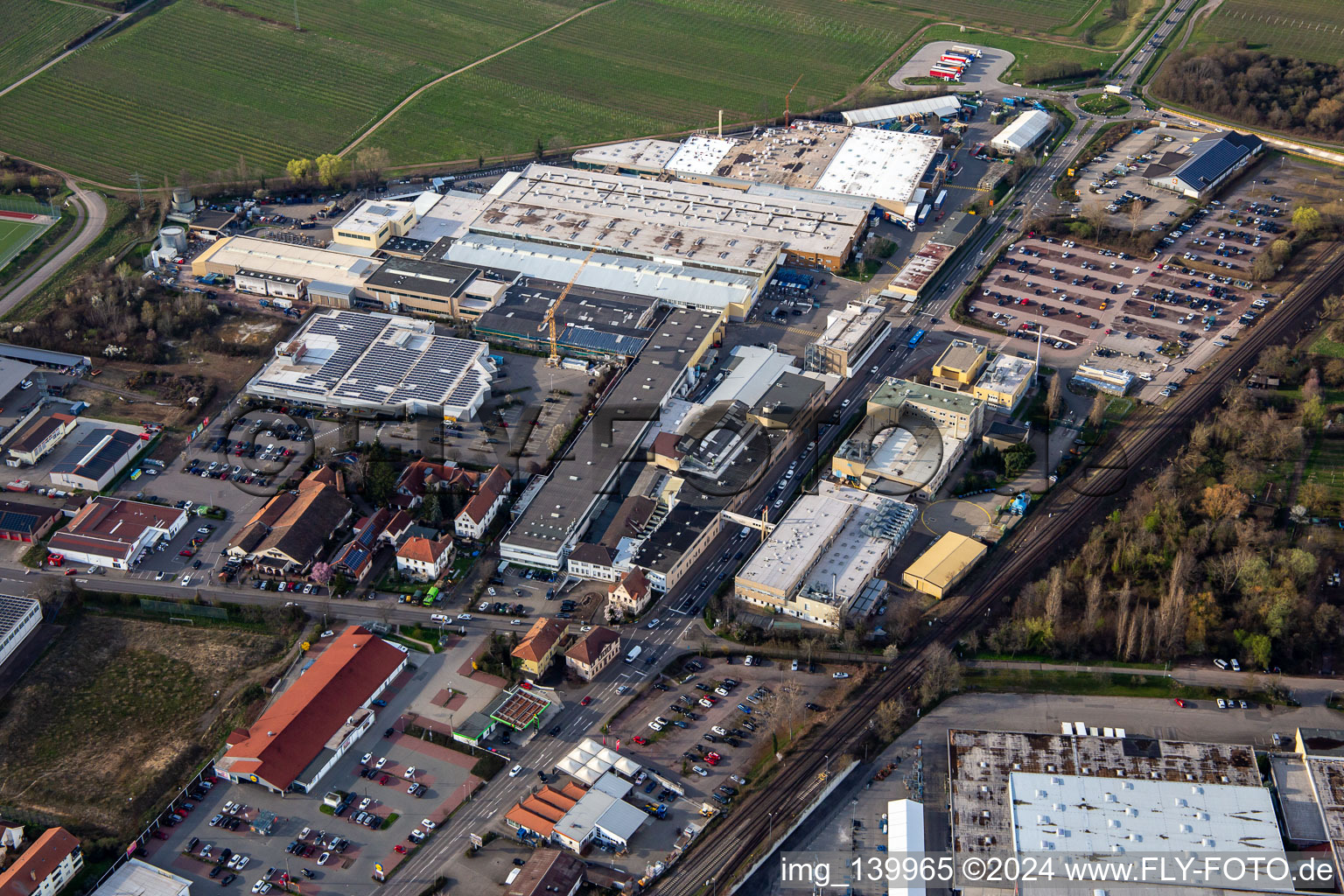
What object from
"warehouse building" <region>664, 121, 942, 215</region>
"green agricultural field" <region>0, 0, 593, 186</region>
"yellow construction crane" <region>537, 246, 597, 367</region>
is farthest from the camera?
"green agricultural field" <region>0, 0, 593, 186</region>

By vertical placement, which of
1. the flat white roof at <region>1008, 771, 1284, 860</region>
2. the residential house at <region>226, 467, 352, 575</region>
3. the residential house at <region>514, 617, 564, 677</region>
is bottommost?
the flat white roof at <region>1008, 771, 1284, 860</region>

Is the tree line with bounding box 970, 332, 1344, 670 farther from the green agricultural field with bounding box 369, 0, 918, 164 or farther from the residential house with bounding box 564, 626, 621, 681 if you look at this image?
the green agricultural field with bounding box 369, 0, 918, 164

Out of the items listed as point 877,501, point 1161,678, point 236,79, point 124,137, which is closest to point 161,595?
point 877,501

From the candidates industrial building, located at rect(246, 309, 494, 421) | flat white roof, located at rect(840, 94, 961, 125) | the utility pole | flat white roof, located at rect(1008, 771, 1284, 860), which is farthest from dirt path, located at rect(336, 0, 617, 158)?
flat white roof, located at rect(1008, 771, 1284, 860)

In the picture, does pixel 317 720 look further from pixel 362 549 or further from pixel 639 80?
pixel 639 80

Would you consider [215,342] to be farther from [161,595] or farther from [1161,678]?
[1161,678]

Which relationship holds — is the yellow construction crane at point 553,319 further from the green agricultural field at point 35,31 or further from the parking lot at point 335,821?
the green agricultural field at point 35,31

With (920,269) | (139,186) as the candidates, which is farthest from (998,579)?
(139,186)
